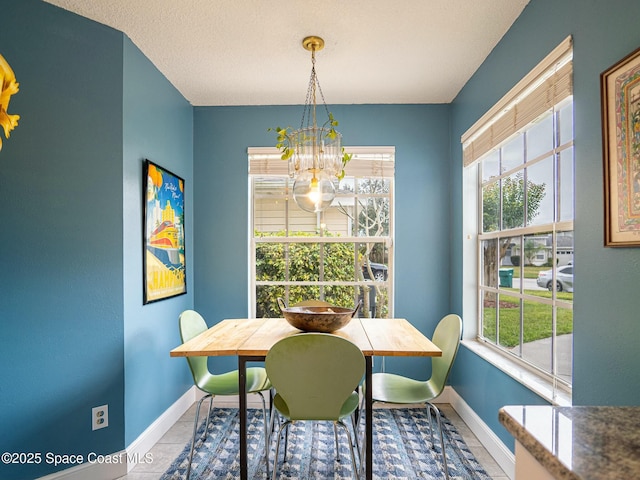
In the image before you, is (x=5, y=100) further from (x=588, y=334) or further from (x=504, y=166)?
(x=504, y=166)

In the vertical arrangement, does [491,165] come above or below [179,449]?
above

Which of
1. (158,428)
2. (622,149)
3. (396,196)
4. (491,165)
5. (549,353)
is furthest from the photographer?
(396,196)

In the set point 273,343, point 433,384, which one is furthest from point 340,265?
point 273,343

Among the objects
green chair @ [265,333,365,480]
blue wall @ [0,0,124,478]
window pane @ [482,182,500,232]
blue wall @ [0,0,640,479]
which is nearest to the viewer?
blue wall @ [0,0,640,479]

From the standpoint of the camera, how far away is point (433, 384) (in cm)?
227

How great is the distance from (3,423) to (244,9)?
2400 mm

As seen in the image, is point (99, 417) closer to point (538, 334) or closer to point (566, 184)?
point (538, 334)

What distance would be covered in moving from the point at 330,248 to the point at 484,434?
5.85 ft

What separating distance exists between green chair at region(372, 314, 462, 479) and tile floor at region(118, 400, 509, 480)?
1.01 ft

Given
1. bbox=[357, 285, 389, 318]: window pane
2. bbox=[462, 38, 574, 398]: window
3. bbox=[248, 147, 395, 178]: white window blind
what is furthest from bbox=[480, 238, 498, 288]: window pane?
bbox=[248, 147, 395, 178]: white window blind

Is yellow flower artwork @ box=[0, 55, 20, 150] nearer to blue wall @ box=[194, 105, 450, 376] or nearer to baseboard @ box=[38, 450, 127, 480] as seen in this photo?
baseboard @ box=[38, 450, 127, 480]

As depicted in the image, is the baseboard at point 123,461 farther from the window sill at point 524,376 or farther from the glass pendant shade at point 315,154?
the window sill at point 524,376

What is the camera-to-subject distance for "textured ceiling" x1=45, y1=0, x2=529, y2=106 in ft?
6.52

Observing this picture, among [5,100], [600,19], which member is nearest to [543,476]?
[5,100]
